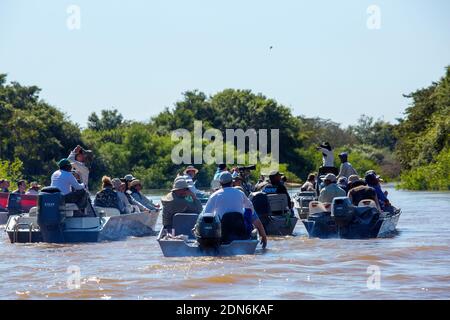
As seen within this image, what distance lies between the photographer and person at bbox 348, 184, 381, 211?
21.4m

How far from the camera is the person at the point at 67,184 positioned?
20594 millimetres

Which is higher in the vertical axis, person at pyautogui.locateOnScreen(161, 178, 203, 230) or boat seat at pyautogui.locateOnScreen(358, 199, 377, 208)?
person at pyautogui.locateOnScreen(161, 178, 203, 230)

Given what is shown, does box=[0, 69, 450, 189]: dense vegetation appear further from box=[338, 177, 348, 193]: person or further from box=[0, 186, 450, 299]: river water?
box=[0, 186, 450, 299]: river water

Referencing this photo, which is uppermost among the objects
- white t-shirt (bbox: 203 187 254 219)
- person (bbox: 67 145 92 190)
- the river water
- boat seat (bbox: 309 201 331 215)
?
person (bbox: 67 145 92 190)

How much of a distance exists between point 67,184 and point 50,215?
0.68 m

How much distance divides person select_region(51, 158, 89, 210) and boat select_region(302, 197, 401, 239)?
4.61 meters

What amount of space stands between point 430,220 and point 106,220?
9.94 meters

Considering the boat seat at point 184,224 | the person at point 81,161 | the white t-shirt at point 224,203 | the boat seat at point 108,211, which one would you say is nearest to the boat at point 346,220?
the boat seat at point 184,224

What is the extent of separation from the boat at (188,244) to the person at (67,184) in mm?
2962

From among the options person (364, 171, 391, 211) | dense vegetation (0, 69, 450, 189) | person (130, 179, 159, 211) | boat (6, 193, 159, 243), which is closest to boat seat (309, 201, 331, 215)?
person (364, 171, 391, 211)

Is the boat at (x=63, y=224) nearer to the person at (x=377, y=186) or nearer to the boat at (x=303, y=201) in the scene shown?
the person at (x=377, y=186)
